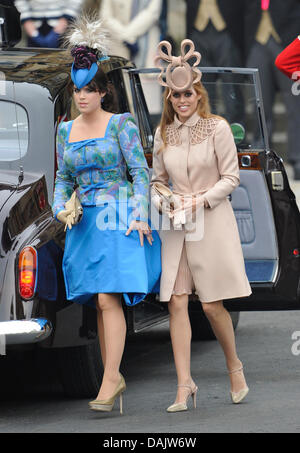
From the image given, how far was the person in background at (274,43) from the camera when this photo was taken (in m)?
12.9

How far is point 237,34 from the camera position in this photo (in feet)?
43.6

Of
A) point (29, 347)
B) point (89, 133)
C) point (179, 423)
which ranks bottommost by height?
point (179, 423)

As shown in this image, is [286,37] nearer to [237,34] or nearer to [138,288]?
[237,34]

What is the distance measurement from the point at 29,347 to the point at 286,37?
7.99 meters

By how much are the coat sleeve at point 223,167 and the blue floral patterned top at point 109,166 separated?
333mm

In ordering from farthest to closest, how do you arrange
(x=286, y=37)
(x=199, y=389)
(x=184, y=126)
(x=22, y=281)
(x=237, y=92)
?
1. (x=286, y=37)
2. (x=237, y=92)
3. (x=199, y=389)
4. (x=184, y=126)
5. (x=22, y=281)

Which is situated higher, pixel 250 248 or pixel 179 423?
pixel 250 248

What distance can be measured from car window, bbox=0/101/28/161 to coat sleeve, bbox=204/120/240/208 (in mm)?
1026

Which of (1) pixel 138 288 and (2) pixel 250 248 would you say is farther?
(2) pixel 250 248

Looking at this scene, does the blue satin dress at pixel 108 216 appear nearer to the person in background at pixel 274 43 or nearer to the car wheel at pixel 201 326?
the car wheel at pixel 201 326

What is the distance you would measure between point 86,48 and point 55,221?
87 centimetres

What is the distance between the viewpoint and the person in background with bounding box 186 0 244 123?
13168mm

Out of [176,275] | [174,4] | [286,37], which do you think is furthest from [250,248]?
[174,4]
